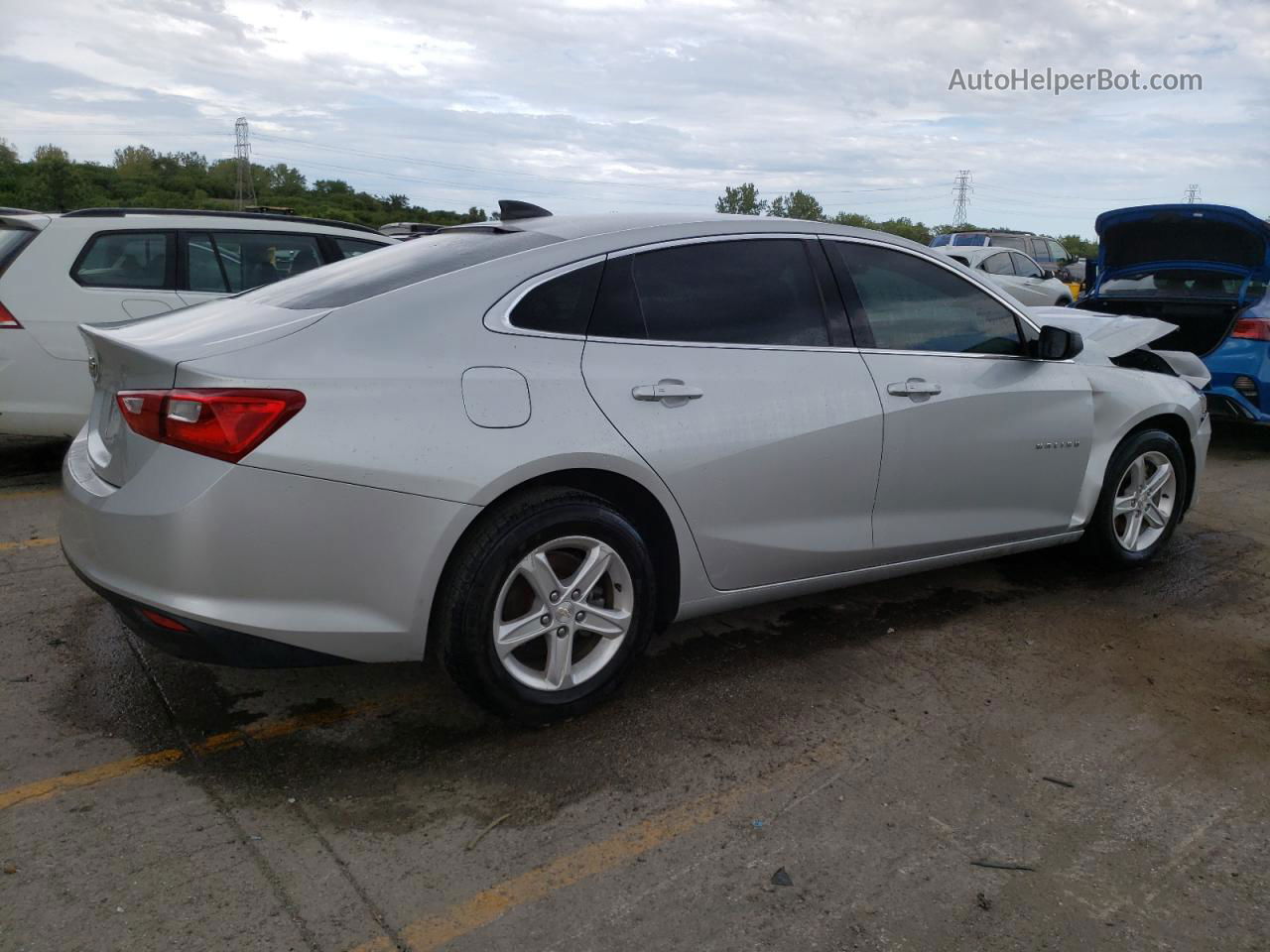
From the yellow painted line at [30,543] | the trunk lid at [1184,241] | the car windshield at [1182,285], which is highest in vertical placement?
the trunk lid at [1184,241]

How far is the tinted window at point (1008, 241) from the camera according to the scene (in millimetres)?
22203

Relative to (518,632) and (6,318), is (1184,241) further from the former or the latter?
(6,318)

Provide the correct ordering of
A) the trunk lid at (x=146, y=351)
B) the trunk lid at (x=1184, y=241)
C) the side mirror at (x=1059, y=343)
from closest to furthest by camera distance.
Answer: the trunk lid at (x=146, y=351), the side mirror at (x=1059, y=343), the trunk lid at (x=1184, y=241)

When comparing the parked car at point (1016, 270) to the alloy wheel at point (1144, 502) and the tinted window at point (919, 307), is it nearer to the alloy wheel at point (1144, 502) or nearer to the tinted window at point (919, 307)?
the alloy wheel at point (1144, 502)

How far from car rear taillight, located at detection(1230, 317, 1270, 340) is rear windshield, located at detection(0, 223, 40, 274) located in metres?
8.47

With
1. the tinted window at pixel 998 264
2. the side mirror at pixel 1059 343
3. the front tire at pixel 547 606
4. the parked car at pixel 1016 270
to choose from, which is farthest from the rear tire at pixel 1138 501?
the tinted window at pixel 998 264

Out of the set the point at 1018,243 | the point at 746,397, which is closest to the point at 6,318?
the point at 746,397

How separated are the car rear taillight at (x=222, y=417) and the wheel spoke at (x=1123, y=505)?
389 cm

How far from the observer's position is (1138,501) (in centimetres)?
512

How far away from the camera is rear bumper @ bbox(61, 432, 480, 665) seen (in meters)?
2.80

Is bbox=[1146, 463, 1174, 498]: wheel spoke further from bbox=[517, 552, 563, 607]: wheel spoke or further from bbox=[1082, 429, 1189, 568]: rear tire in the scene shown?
bbox=[517, 552, 563, 607]: wheel spoke

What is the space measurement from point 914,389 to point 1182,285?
5.98 meters

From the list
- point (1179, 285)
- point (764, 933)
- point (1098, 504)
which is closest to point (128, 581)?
point (764, 933)

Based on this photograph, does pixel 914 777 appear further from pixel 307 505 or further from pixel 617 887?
pixel 307 505
